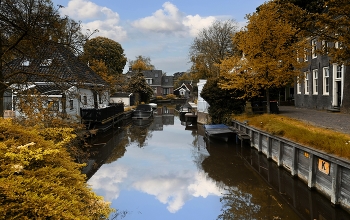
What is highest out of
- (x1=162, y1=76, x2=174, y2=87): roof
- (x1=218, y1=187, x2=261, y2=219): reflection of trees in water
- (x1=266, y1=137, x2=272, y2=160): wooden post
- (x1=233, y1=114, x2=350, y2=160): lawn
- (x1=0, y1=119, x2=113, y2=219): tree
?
(x1=162, y1=76, x2=174, y2=87): roof

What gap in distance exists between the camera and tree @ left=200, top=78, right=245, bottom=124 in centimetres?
2352

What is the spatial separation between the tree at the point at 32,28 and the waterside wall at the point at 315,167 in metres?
8.02

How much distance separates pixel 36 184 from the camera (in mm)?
3402

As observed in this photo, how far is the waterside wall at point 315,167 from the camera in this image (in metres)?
8.04

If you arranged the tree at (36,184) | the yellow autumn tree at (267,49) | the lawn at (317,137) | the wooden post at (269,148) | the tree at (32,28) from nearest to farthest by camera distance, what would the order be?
the tree at (36,184)
the tree at (32,28)
the lawn at (317,137)
the wooden post at (269,148)
the yellow autumn tree at (267,49)

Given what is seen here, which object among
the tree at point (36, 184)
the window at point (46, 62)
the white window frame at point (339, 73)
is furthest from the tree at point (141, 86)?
the tree at point (36, 184)

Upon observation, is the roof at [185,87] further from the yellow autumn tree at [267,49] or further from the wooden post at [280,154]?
the wooden post at [280,154]

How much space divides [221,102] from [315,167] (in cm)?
1480

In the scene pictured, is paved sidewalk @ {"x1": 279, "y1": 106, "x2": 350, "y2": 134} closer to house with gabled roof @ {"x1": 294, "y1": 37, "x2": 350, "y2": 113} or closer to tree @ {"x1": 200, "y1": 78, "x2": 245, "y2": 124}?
house with gabled roof @ {"x1": 294, "y1": 37, "x2": 350, "y2": 113}

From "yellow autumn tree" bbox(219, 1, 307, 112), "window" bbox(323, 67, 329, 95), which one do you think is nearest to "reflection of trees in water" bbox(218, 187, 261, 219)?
"yellow autumn tree" bbox(219, 1, 307, 112)

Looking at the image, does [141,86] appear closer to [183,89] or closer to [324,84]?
[324,84]

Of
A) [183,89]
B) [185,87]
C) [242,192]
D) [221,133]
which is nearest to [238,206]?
[242,192]

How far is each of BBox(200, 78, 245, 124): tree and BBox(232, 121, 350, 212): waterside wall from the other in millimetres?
8809

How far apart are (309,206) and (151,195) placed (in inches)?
214
